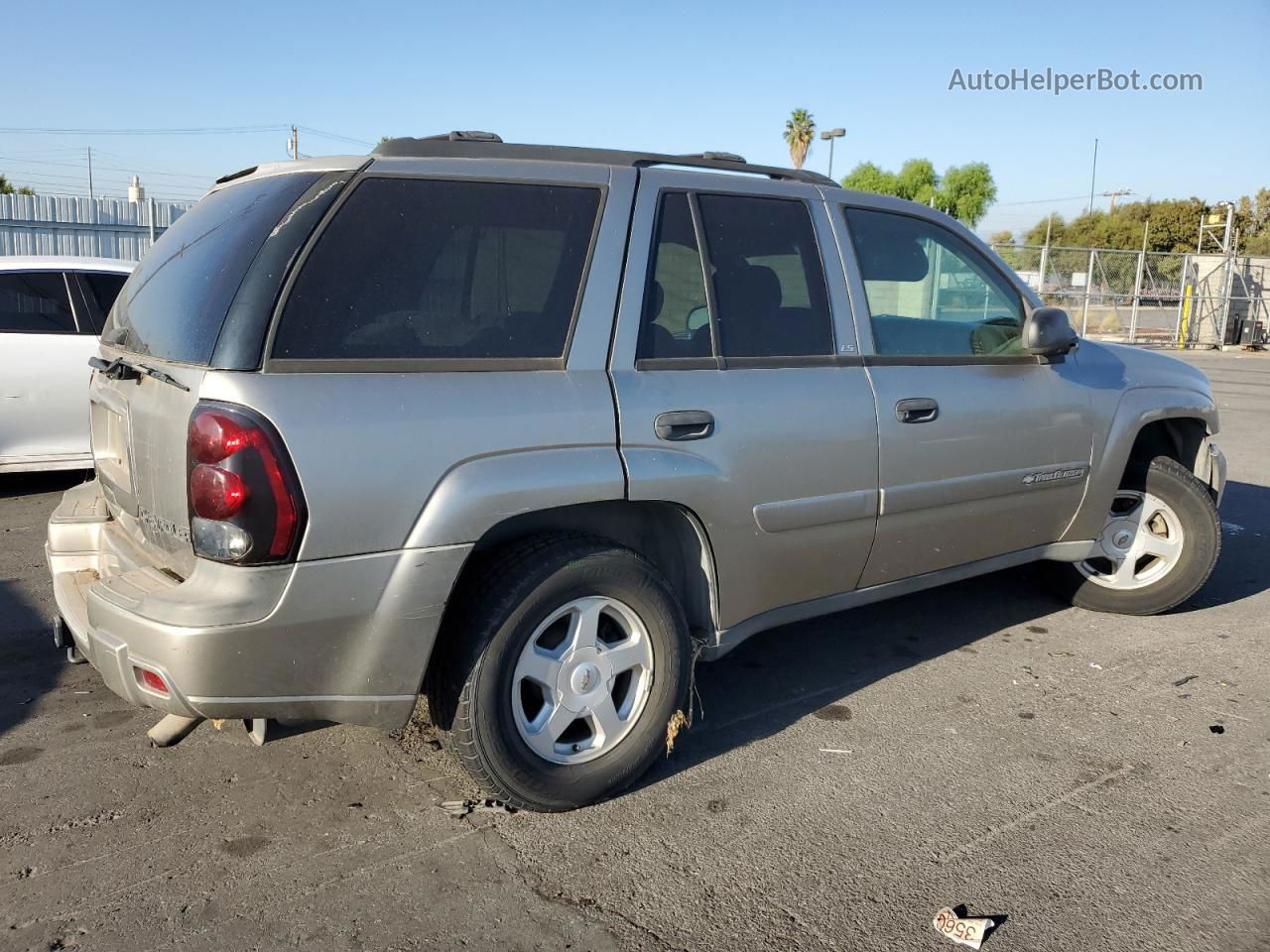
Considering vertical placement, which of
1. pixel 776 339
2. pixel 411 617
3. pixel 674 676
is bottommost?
pixel 674 676

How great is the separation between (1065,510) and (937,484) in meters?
0.95

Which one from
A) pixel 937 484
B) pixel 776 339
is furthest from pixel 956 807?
pixel 776 339

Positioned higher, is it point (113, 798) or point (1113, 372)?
point (1113, 372)

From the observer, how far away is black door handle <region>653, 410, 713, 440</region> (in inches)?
128

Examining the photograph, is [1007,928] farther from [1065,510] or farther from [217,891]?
[1065,510]

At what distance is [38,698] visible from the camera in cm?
402

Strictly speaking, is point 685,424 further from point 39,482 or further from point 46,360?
point 39,482

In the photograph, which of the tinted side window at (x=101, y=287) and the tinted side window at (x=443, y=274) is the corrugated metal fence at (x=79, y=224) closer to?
the tinted side window at (x=101, y=287)

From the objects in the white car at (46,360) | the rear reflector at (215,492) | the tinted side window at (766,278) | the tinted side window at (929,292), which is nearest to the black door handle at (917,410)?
the tinted side window at (929,292)

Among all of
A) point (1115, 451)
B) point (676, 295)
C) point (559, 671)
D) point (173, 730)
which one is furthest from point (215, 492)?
point (1115, 451)

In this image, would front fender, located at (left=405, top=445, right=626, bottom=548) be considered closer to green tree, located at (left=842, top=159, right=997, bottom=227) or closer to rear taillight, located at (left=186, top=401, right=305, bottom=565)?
rear taillight, located at (left=186, top=401, right=305, bottom=565)

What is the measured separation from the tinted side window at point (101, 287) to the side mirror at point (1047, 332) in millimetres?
5990

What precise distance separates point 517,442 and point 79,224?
1716 centimetres

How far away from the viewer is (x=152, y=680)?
9.09 ft
